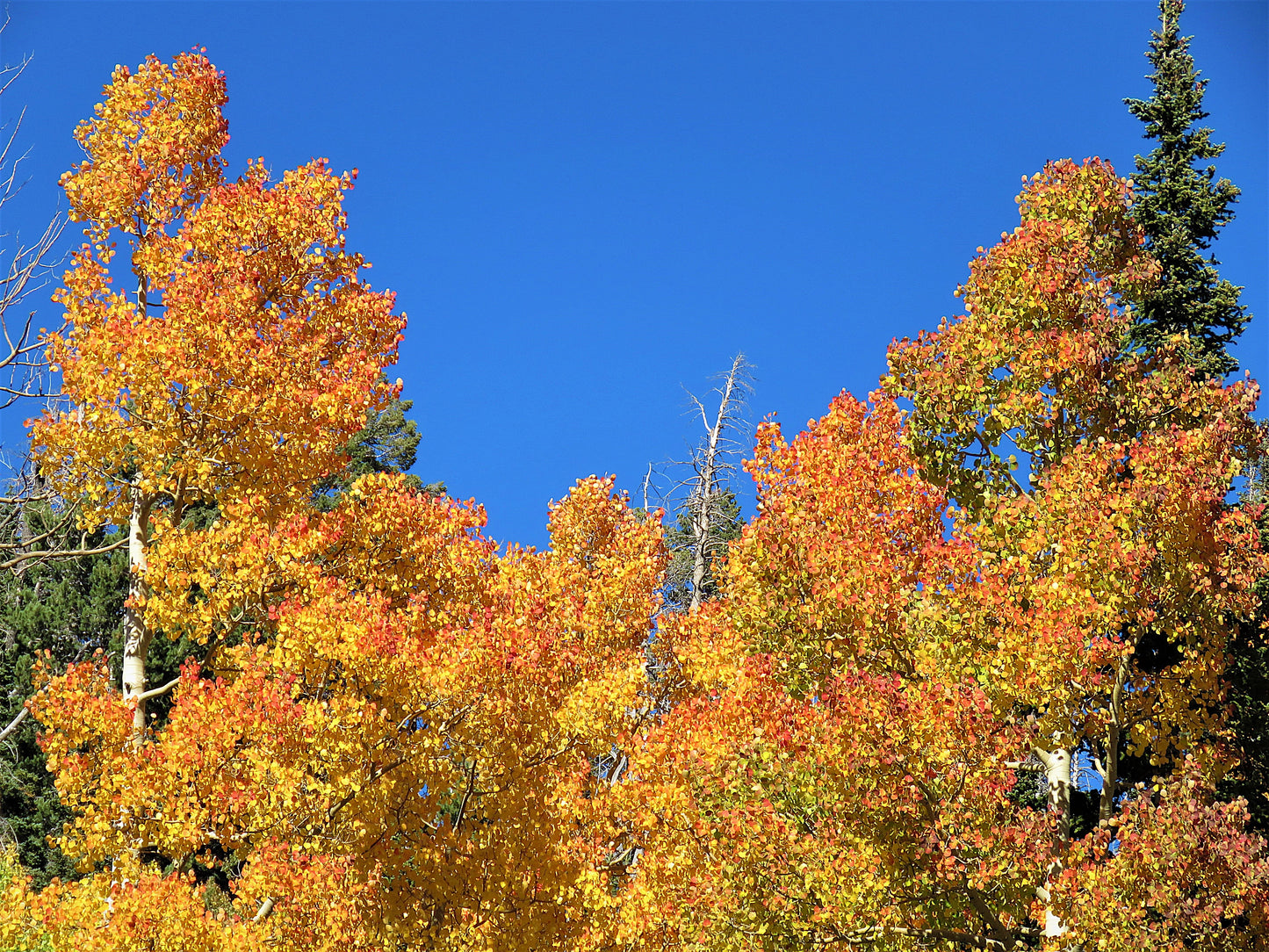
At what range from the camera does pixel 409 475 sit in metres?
40.4

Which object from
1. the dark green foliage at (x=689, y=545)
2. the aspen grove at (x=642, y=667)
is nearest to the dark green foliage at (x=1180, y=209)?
the aspen grove at (x=642, y=667)

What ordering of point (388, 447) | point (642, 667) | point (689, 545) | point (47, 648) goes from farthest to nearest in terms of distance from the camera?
point (388, 447) → point (689, 545) → point (47, 648) → point (642, 667)

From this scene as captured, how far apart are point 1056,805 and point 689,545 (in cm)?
1968

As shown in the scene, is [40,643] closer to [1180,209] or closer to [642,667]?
[642,667]

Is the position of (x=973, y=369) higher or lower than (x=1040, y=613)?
higher

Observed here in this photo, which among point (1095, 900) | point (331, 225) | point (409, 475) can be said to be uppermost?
point (409, 475)

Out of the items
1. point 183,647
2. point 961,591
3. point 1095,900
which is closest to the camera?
point 1095,900

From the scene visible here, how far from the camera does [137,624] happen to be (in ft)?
46.6

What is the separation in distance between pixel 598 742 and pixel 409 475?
87.4 feet

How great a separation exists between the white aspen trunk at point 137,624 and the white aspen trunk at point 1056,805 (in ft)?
34.3

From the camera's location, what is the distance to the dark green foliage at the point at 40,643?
27719mm

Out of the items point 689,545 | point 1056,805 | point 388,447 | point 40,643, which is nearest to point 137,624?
point 1056,805

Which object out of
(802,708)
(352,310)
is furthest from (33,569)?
(802,708)

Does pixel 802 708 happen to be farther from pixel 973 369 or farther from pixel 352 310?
pixel 352 310
